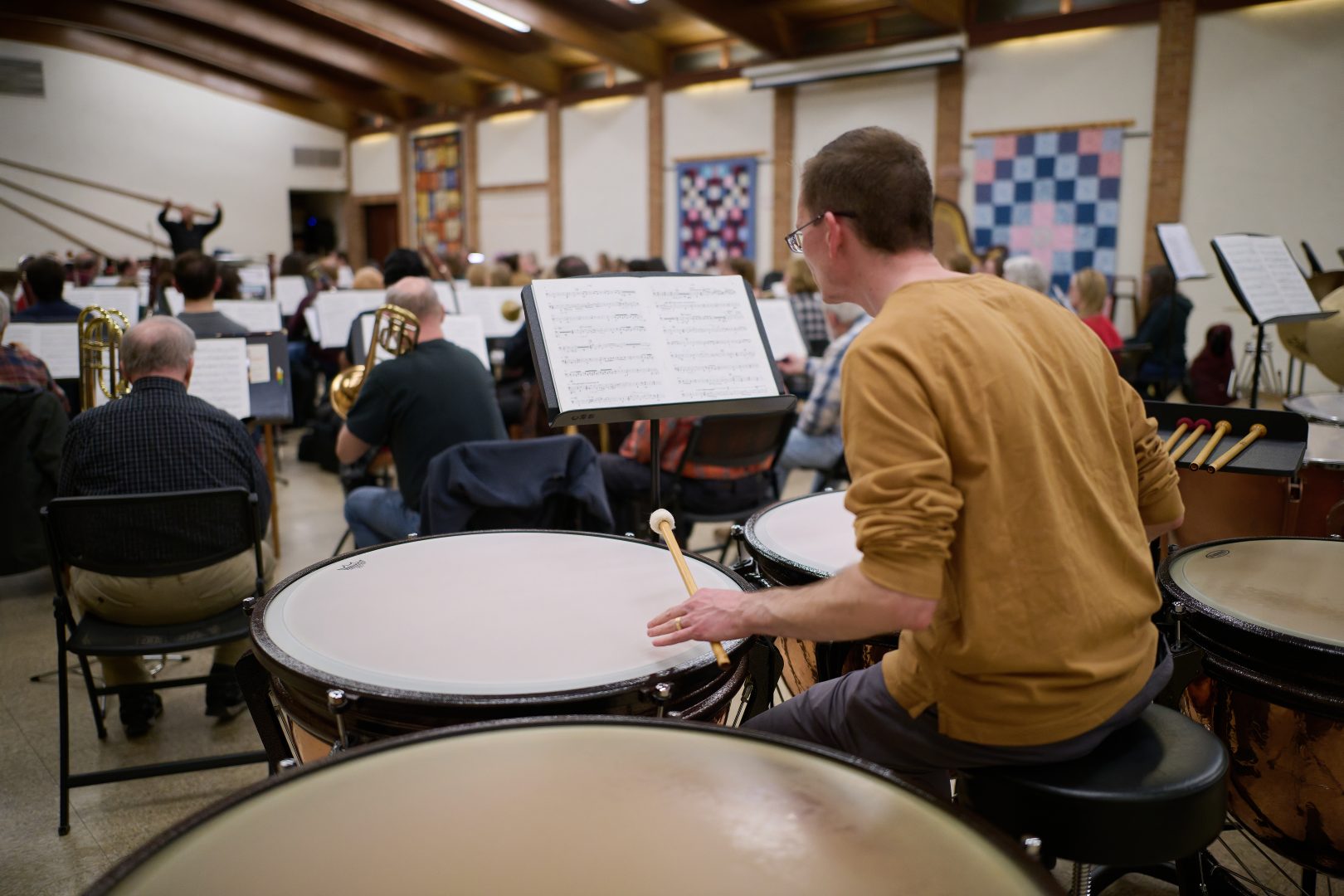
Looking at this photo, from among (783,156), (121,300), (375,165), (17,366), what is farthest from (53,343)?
(375,165)

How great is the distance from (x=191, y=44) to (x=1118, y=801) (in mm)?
16222

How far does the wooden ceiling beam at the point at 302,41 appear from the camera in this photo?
39.8ft

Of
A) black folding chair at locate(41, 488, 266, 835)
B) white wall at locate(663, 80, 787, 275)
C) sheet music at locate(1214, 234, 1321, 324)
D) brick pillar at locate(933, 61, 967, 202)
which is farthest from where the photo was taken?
white wall at locate(663, 80, 787, 275)

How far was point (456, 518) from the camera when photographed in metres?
2.81

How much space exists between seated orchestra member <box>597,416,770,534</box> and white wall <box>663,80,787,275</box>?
7966 mm

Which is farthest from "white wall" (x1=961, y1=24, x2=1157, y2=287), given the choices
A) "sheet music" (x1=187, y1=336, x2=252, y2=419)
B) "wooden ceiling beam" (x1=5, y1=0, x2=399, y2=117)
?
"wooden ceiling beam" (x1=5, y1=0, x2=399, y2=117)

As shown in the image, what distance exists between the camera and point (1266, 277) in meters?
3.55

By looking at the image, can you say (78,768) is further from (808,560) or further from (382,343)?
(808,560)

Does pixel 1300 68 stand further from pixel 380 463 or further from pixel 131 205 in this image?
pixel 131 205

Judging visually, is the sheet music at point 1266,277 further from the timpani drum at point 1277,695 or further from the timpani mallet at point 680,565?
the timpani mallet at point 680,565

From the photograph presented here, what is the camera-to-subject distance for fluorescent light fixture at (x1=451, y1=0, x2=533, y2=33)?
1045 centimetres

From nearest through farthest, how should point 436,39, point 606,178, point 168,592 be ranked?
point 168,592 → point 436,39 → point 606,178

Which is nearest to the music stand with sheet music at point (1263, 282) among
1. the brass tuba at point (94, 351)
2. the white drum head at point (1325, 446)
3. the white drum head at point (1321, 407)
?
the white drum head at point (1321, 407)

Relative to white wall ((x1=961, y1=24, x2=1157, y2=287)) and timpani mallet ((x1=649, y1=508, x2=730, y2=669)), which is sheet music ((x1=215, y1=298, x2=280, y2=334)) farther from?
white wall ((x1=961, y1=24, x2=1157, y2=287))
